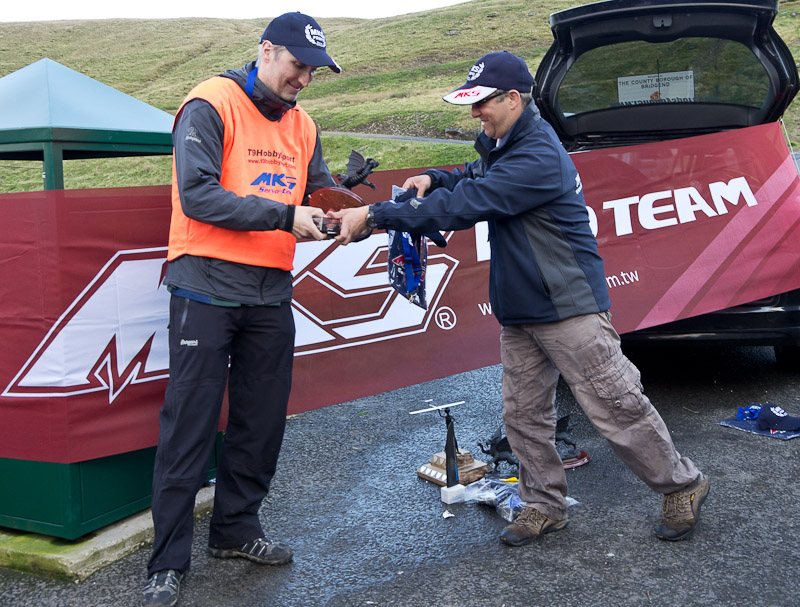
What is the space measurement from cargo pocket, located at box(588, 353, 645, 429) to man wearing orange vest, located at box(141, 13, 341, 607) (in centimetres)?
125

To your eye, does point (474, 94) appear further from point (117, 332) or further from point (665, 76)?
point (665, 76)

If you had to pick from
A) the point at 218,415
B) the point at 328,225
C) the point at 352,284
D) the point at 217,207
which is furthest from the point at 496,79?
the point at 218,415

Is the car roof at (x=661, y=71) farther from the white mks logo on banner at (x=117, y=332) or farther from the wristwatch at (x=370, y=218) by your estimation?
the wristwatch at (x=370, y=218)

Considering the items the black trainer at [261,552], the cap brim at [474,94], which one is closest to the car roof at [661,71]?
the cap brim at [474,94]

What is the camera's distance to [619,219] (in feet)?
17.0

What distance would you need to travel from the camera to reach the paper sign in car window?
5.89 metres

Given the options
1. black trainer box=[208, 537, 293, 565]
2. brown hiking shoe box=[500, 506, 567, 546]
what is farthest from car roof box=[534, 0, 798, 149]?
black trainer box=[208, 537, 293, 565]

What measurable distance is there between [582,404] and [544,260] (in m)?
0.62

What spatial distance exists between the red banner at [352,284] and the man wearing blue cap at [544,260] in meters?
0.99

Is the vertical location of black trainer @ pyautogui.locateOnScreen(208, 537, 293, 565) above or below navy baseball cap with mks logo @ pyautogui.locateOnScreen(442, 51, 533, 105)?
below

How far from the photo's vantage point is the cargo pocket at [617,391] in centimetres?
330

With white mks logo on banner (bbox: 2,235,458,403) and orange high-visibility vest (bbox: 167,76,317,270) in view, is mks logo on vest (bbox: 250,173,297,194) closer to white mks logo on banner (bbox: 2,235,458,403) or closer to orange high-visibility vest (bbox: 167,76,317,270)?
orange high-visibility vest (bbox: 167,76,317,270)

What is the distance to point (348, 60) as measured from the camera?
217ft

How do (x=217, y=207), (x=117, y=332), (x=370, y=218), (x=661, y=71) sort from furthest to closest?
1. (x=661, y=71)
2. (x=117, y=332)
3. (x=370, y=218)
4. (x=217, y=207)
